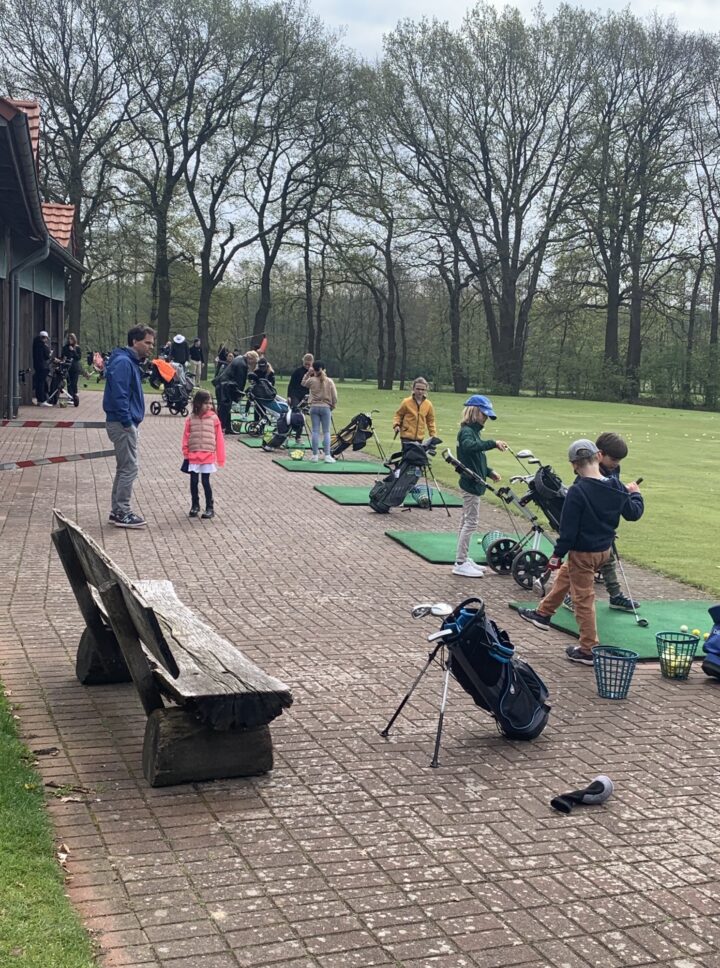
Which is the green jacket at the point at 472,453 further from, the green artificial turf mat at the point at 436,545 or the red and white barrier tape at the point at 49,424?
the red and white barrier tape at the point at 49,424

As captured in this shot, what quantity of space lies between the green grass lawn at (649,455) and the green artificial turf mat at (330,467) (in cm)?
131

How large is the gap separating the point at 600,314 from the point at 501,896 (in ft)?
195

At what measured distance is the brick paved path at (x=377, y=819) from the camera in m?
3.74

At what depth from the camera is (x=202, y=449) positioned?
13109 millimetres

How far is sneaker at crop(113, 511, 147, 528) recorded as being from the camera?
1216 centimetres

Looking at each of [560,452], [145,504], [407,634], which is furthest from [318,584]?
[560,452]

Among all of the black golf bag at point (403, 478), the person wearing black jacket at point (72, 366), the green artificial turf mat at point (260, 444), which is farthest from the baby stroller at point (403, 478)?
the person wearing black jacket at point (72, 366)

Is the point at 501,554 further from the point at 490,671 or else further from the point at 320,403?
the point at 320,403

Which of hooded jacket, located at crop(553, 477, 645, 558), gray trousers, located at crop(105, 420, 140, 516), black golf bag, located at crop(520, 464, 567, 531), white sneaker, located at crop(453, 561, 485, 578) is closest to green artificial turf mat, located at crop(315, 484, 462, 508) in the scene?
gray trousers, located at crop(105, 420, 140, 516)

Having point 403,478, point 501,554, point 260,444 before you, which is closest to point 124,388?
point 403,478

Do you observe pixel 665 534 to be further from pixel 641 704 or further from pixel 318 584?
pixel 641 704

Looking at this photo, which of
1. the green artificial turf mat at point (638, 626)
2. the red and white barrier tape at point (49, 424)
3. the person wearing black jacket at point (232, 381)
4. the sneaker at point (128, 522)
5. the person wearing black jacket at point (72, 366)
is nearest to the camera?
the green artificial turf mat at point (638, 626)

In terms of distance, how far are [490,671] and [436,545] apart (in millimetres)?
6416

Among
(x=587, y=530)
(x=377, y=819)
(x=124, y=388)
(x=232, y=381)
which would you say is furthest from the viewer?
(x=232, y=381)
